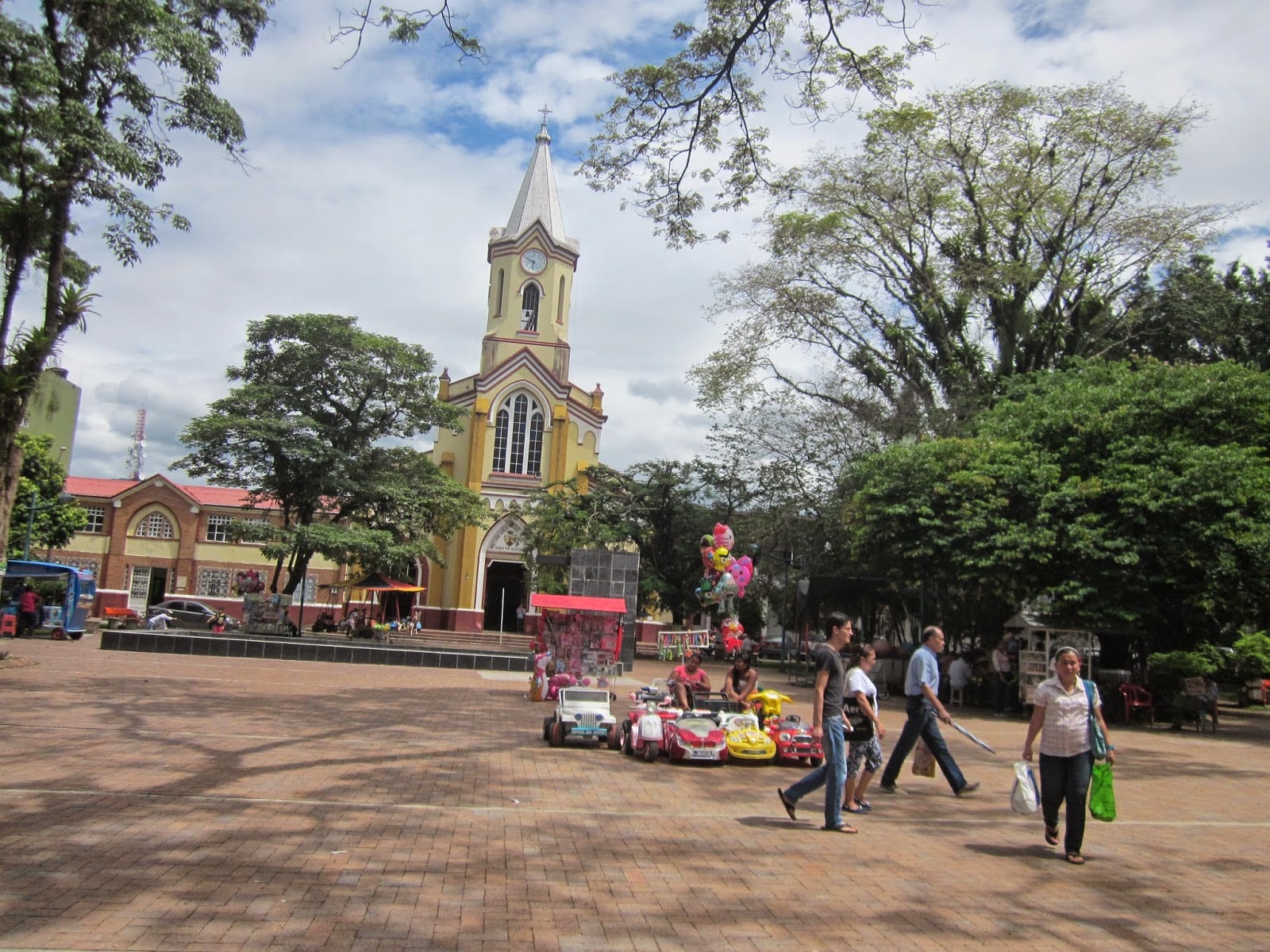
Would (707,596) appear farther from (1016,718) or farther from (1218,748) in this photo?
(1218,748)

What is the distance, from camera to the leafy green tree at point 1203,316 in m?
26.1

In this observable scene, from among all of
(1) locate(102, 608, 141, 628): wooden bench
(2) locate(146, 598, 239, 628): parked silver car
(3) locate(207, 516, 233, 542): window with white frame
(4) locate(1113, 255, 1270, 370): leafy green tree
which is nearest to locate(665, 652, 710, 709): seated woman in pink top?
(4) locate(1113, 255, 1270, 370): leafy green tree

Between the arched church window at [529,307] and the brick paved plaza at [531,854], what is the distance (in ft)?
112

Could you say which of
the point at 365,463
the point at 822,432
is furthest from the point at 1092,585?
the point at 365,463

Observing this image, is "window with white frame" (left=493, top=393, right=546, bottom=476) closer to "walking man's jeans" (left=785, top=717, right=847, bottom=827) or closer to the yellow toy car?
the yellow toy car

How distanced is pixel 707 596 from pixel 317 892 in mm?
12361

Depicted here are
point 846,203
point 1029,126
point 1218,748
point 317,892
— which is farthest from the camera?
point 846,203

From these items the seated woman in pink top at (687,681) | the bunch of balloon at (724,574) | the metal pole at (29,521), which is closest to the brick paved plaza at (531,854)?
the seated woman in pink top at (687,681)

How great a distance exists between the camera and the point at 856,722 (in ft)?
25.7

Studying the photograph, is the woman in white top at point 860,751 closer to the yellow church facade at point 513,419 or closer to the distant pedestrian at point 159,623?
the distant pedestrian at point 159,623

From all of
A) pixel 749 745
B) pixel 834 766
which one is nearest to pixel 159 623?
pixel 749 745

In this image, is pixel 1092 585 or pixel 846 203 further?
pixel 846 203

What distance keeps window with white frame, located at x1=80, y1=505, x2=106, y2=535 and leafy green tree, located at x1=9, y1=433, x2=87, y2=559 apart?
7.77m

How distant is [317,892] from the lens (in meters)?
5.25
